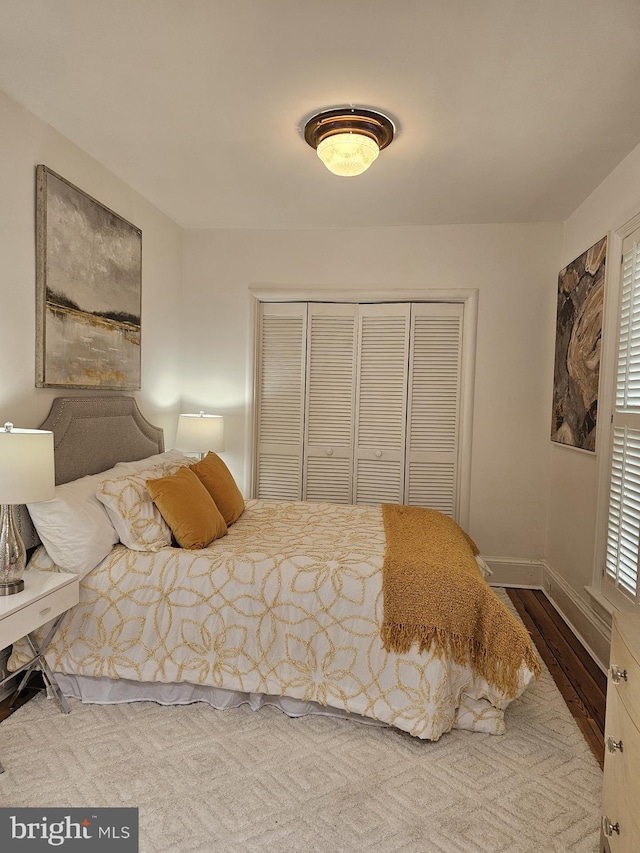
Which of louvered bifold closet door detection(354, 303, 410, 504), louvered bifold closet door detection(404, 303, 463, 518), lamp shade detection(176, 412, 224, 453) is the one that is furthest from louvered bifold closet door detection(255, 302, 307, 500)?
louvered bifold closet door detection(404, 303, 463, 518)

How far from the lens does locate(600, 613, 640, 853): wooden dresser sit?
129 cm

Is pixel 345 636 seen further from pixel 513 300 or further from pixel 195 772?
pixel 513 300

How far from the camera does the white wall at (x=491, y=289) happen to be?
4086 mm

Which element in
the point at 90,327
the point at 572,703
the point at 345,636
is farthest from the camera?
the point at 90,327

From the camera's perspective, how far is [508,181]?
327 cm

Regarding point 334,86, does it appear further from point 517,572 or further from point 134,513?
point 517,572

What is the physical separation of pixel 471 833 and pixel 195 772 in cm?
94

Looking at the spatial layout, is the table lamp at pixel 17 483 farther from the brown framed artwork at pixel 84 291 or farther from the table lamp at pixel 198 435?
the table lamp at pixel 198 435

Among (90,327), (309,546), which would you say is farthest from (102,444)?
(309,546)

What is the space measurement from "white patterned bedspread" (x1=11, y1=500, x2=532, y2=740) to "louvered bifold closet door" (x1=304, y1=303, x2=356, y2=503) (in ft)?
→ 6.41

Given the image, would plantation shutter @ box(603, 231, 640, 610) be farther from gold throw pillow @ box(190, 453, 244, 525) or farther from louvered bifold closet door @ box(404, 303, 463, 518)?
gold throw pillow @ box(190, 453, 244, 525)

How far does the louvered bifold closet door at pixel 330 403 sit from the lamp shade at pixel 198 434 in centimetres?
83

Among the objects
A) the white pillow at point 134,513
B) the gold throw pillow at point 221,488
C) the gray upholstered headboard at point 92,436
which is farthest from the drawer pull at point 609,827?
the gray upholstered headboard at point 92,436

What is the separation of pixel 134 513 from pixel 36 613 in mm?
619
